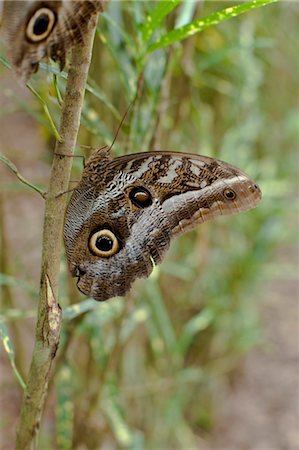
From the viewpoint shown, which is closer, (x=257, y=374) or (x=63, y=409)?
(x=63, y=409)

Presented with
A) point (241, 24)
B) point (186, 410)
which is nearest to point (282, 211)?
point (241, 24)

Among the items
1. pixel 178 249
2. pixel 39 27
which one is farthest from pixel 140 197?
pixel 178 249

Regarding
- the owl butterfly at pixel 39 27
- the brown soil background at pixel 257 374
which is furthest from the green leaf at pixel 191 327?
the owl butterfly at pixel 39 27

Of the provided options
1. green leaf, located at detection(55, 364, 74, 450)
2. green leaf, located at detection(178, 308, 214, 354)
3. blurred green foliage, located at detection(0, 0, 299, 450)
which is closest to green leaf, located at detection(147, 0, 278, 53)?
blurred green foliage, located at detection(0, 0, 299, 450)

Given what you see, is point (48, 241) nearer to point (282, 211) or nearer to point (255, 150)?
point (282, 211)

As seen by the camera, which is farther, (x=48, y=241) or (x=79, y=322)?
(x=79, y=322)

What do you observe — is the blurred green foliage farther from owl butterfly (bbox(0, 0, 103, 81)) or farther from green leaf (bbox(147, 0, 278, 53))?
owl butterfly (bbox(0, 0, 103, 81))

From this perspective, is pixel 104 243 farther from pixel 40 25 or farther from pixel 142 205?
pixel 40 25

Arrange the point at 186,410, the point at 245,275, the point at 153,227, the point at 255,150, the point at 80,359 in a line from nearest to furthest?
1. the point at 153,227
2. the point at 80,359
3. the point at 245,275
4. the point at 186,410
5. the point at 255,150
